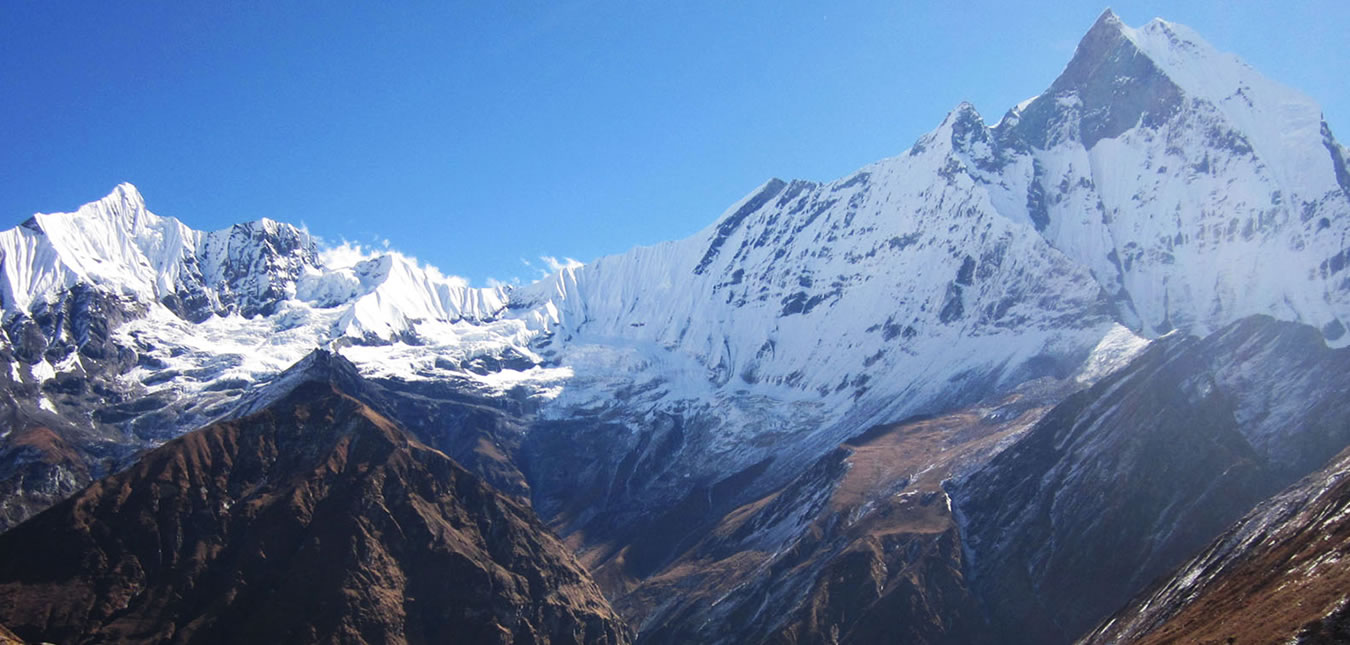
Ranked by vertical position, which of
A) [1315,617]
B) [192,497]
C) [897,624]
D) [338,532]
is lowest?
[1315,617]

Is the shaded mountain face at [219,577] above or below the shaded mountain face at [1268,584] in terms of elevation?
above

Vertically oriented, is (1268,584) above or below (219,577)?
below

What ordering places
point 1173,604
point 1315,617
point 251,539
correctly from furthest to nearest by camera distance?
point 251,539
point 1173,604
point 1315,617

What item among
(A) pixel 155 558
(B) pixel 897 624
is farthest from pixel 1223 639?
(A) pixel 155 558

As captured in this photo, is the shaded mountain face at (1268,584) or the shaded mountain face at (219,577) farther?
the shaded mountain face at (219,577)

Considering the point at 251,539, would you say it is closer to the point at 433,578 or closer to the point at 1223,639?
the point at 433,578

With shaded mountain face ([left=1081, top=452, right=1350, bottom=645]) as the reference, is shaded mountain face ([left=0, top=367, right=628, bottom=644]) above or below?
above

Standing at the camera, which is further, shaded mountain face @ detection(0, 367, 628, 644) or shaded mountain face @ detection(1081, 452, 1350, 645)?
shaded mountain face @ detection(0, 367, 628, 644)

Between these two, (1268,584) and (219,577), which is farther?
(219,577)
